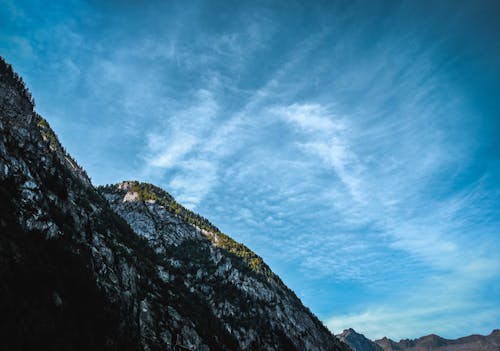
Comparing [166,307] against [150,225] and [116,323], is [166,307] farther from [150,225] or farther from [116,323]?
[150,225]

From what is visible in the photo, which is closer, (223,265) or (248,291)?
(248,291)

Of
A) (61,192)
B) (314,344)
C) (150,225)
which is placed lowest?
(314,344)

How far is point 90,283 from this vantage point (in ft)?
142

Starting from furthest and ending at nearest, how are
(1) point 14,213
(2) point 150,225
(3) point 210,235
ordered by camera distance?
(3) point 210,235, (2) point 150,225, (1) point 14,213

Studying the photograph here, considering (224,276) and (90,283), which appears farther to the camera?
(224,276)

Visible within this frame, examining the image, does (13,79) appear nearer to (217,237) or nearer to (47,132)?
(47,132)

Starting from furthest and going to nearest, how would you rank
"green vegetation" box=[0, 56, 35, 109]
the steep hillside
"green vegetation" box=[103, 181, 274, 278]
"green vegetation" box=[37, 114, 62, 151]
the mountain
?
1. "green vegetation" box=[103, 181, 274, 278]
2. the steep hillside
3. "green vegetation" box=[37, 114, 62, 151]
4. "green vegetation" box=[0, 56, 35, 109]
5. the mountain

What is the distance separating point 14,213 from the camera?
3781 cm

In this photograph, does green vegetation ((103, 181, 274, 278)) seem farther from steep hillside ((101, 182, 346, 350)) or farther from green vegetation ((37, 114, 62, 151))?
green vegetation ((37, 114, 62, 151))

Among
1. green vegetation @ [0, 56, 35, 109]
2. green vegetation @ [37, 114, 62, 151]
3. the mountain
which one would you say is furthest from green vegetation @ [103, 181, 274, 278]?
green vegetation @ [0, 56, 35, 109]

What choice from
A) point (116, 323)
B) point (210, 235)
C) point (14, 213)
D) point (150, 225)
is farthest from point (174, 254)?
point (14, 213)

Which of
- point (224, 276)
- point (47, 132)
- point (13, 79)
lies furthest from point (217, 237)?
point (13, 79)

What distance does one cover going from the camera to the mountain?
103 ft

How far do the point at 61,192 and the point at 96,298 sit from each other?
2411 centimetres
